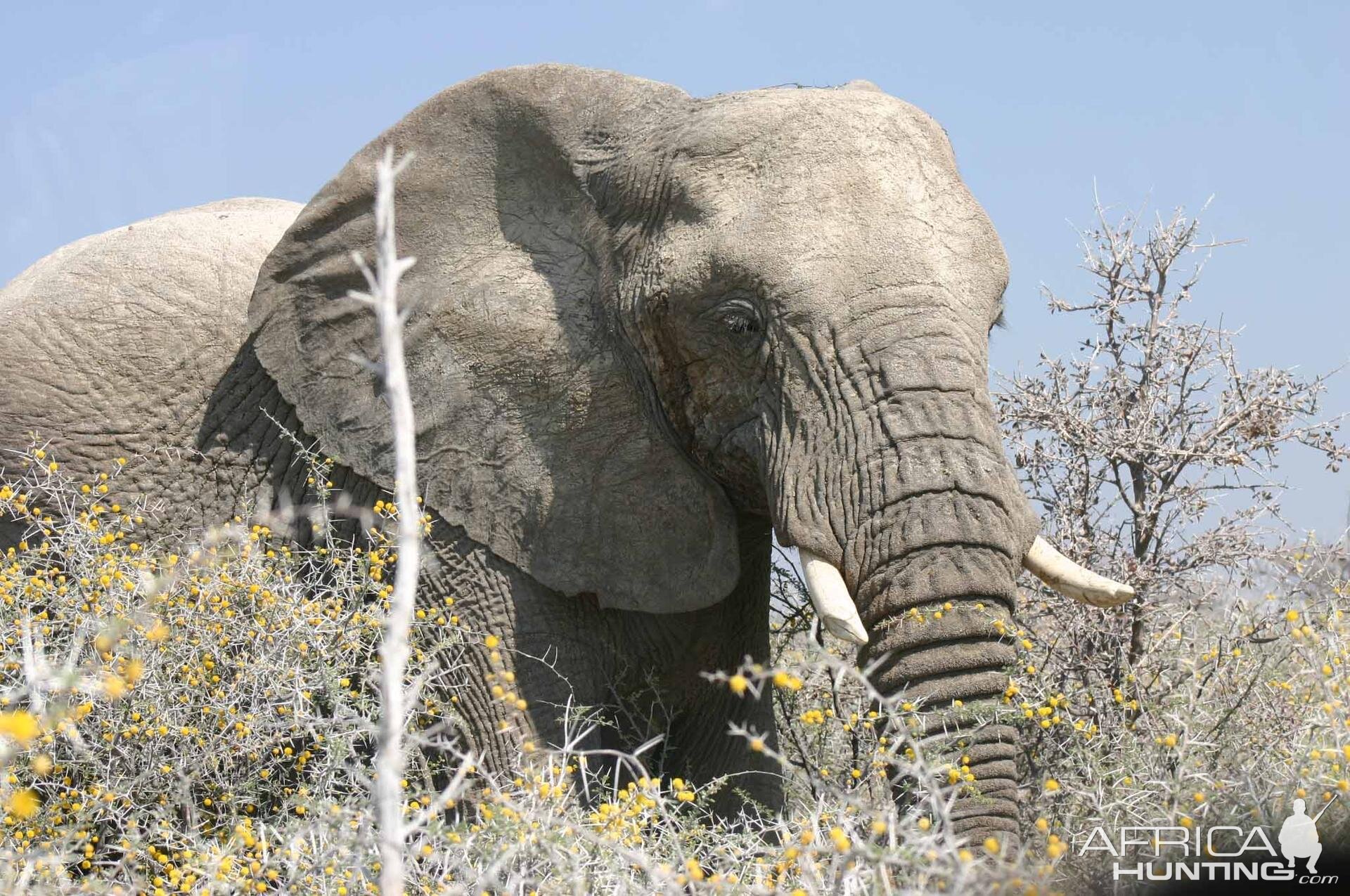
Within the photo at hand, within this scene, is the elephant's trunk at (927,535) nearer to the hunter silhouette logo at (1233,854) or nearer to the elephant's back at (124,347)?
the hunter silhouette logo at (1233,854)

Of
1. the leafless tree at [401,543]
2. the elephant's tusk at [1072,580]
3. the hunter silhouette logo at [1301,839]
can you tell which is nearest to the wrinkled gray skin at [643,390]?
the elephant's tusk at [1072,580]

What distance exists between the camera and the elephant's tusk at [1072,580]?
4.55m

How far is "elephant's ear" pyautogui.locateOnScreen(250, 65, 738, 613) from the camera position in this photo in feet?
16.7

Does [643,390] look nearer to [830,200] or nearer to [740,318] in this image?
[740,318]

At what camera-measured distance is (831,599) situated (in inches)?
168

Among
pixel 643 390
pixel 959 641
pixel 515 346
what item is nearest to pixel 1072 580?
pixel 959 641

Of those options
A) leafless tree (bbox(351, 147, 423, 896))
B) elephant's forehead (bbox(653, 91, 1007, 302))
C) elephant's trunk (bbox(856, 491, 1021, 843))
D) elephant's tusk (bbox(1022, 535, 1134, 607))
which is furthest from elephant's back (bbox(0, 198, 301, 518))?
leafless tree (bbox(351, 147, 423, 896))

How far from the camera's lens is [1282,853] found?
12.9ft

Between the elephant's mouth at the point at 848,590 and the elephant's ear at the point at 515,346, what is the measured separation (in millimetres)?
737

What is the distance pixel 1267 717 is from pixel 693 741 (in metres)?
1.94

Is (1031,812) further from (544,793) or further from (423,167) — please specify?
(423,167)

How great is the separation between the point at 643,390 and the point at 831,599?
111 centimetres

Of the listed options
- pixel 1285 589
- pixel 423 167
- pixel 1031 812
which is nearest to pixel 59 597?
pixel 423 167

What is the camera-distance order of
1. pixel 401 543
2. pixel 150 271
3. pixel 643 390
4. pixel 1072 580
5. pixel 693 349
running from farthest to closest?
1. pixel 150 271
2. pixel 643 390
3. pixel 693 349
4. pixel 1072 580
5. pixel 401 543
